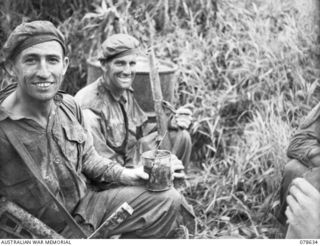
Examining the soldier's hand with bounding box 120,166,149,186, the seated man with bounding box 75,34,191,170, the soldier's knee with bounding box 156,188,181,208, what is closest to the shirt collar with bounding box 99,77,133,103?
the seated man with bounding box 75,34,191,170

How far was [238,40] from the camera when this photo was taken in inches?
166

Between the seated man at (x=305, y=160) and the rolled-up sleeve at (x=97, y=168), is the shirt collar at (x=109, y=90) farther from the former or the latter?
the seated man at (x=305, y=160)

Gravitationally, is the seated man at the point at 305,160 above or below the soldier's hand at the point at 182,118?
below

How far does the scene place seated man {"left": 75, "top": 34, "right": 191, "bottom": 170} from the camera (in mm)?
2639

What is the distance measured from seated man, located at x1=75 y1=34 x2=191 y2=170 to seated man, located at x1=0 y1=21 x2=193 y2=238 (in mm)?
376

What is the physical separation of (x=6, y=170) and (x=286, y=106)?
232 cm

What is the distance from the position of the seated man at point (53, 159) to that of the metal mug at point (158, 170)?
4 cm

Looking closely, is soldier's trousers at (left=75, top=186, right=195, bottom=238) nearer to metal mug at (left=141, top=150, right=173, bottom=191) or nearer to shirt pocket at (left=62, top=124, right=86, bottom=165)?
metal mug at (left=141, top=150, right=173, bottom=191)

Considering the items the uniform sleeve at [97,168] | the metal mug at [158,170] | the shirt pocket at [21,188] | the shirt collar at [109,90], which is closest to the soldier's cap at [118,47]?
the shirt collar at [109,90]

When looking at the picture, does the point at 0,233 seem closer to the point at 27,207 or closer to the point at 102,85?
the point at 27,207

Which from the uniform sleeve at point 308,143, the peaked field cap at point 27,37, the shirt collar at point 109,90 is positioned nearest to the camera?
the peaked field cap at point 27,37

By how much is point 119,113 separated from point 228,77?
5.02 ft

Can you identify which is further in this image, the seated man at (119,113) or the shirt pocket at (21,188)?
the seated man at (119,113)

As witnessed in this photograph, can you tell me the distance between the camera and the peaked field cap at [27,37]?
1842mm
